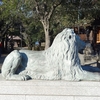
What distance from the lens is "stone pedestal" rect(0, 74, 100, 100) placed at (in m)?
4.39

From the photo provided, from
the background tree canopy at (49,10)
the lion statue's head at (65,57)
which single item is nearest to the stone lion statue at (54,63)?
the lion statue's head at (65,57)

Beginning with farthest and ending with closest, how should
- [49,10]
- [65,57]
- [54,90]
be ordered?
[49,10]
[65,57]
[54,90]

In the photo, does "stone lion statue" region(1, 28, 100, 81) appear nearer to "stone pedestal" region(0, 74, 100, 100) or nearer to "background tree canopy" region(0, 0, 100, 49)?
"stone pedestal" region(0, 74, 100, 100)

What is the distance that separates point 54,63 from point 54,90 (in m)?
0.53

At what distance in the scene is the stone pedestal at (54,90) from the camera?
4395 mm

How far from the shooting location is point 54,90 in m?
4.41

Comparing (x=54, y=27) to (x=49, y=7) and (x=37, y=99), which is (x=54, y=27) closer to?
(x=49, y=7)

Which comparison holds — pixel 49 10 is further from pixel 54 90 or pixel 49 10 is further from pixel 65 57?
pixel 54 90

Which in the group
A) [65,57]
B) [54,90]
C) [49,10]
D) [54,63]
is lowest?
[54,90]

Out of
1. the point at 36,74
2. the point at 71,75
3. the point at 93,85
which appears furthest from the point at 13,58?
the point at 93,85

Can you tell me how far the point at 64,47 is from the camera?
4.62 metres

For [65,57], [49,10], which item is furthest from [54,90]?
[49,10]

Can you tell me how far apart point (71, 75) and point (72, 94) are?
14.0 inches

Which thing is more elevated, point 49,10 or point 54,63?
point 49,10
